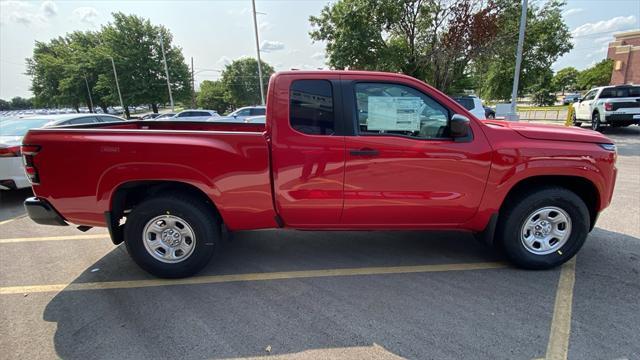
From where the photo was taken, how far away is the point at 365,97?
302 cm

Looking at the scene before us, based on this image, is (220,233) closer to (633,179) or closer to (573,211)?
(573,211)

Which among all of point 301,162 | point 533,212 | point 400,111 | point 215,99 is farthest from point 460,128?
point 215,99

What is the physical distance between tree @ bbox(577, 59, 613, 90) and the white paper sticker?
2736 inches

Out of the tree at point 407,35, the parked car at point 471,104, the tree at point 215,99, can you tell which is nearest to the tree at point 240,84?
the tree at point 215,99

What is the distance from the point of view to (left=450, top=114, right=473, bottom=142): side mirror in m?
2.86

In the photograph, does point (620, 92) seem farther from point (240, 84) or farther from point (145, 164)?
point (240, 84)

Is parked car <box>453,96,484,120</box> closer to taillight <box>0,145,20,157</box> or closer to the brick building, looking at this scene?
taillight <box>0,145,20,157</box>

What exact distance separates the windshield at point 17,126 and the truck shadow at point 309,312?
459cm

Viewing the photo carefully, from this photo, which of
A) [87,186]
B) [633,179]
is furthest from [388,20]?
[87,186]

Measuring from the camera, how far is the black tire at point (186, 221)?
304 cm

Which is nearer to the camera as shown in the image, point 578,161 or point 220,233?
point 578,161

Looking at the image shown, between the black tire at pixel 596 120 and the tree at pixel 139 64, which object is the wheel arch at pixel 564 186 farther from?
the tree at pixel 139 64

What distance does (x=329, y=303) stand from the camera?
2.80 m

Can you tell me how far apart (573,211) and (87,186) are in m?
4.69
